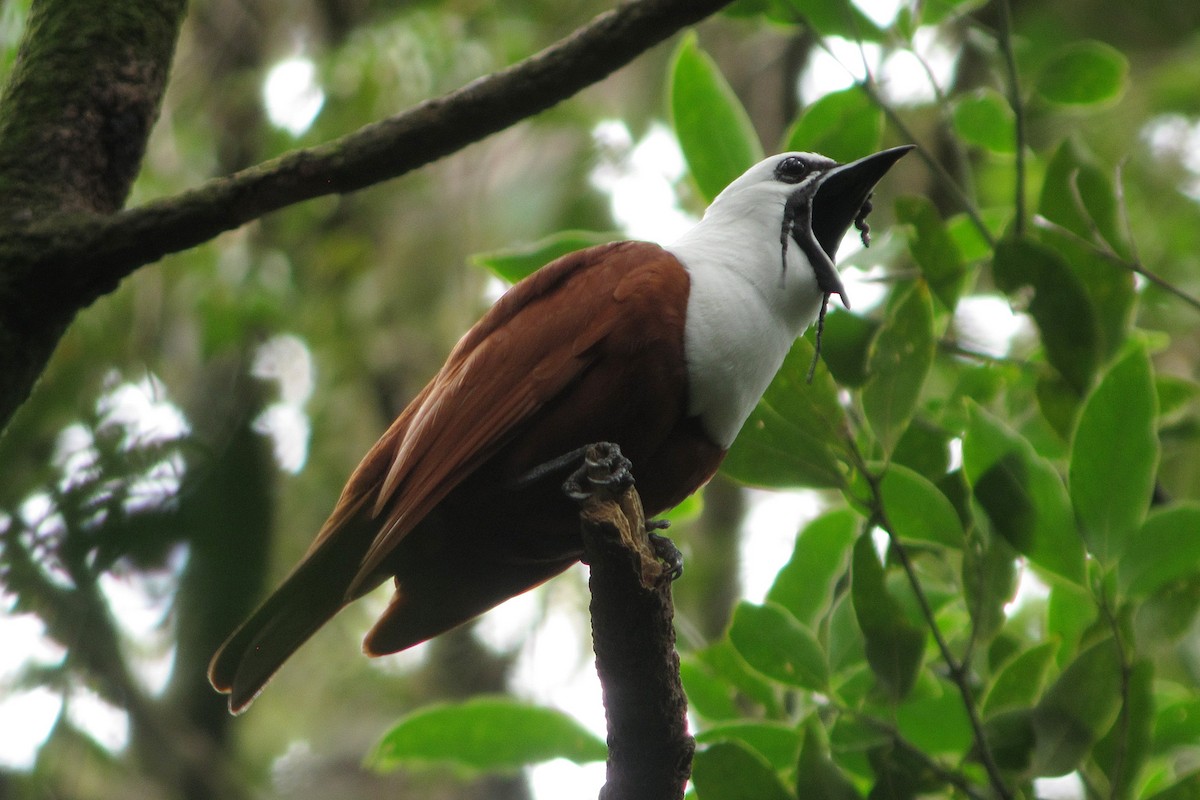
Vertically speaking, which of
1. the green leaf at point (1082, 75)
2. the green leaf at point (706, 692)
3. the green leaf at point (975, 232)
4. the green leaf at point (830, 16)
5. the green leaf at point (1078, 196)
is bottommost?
the green leaf at point (706, 692)

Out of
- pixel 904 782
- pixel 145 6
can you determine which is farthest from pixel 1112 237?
pixel 145 6

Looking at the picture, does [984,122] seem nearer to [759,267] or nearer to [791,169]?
[791,169]

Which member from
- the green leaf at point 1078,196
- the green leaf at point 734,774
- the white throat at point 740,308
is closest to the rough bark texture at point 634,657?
the green leaf at point 734,774

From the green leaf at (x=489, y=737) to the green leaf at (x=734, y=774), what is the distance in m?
0.50

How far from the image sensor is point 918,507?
8.66 feet

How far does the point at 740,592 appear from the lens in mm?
6441

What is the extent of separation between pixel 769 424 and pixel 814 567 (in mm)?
505

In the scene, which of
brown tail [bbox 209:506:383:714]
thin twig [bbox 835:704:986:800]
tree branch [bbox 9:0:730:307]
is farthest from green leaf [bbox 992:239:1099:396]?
brown tail [bbox 209:506:383:714]

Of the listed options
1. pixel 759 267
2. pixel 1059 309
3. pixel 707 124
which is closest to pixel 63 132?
pixel 759 267

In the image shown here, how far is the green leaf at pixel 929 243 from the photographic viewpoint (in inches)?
115

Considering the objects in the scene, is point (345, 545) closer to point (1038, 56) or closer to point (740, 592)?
point (1038, 56)

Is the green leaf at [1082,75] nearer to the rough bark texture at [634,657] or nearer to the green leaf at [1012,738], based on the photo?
the green leaf at [1012,738]

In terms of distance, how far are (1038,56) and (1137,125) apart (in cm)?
356

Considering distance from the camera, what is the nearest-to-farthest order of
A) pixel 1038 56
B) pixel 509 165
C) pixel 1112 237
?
pixel 1112 237 → pixel 1038 56 → pixel 509 165
